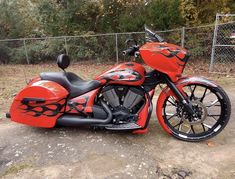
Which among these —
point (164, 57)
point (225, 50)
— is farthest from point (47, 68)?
point (164, 57)

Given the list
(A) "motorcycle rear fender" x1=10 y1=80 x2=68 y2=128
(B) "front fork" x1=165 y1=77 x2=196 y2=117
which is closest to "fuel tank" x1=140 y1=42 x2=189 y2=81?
(B) "front fork" x1=165 y1=77 x2=196 y2=117

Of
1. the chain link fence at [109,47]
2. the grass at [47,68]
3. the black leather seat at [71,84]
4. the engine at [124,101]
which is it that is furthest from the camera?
the chain link fence at [109,47]

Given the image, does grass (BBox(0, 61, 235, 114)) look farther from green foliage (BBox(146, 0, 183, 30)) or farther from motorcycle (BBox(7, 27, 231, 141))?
motorcycle (BBox(7, 27, 231, 141))

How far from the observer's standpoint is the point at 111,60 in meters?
10.5

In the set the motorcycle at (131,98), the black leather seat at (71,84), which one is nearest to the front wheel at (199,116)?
the motorcycle at (131,98)

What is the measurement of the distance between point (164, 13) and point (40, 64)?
5.57m

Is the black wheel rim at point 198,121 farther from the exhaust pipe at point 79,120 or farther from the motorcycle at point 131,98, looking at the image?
the exhaust pipe at point 79,120

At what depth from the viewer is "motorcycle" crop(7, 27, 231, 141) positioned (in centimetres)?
327

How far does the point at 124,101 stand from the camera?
3.49m

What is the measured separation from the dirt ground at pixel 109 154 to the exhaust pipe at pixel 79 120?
0.19 m

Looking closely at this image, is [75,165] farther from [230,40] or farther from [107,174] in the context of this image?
[230,40]

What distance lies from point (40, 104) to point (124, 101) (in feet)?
3.58

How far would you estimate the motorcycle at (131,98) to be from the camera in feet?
10.7

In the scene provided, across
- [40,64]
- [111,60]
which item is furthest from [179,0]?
[40,64]
